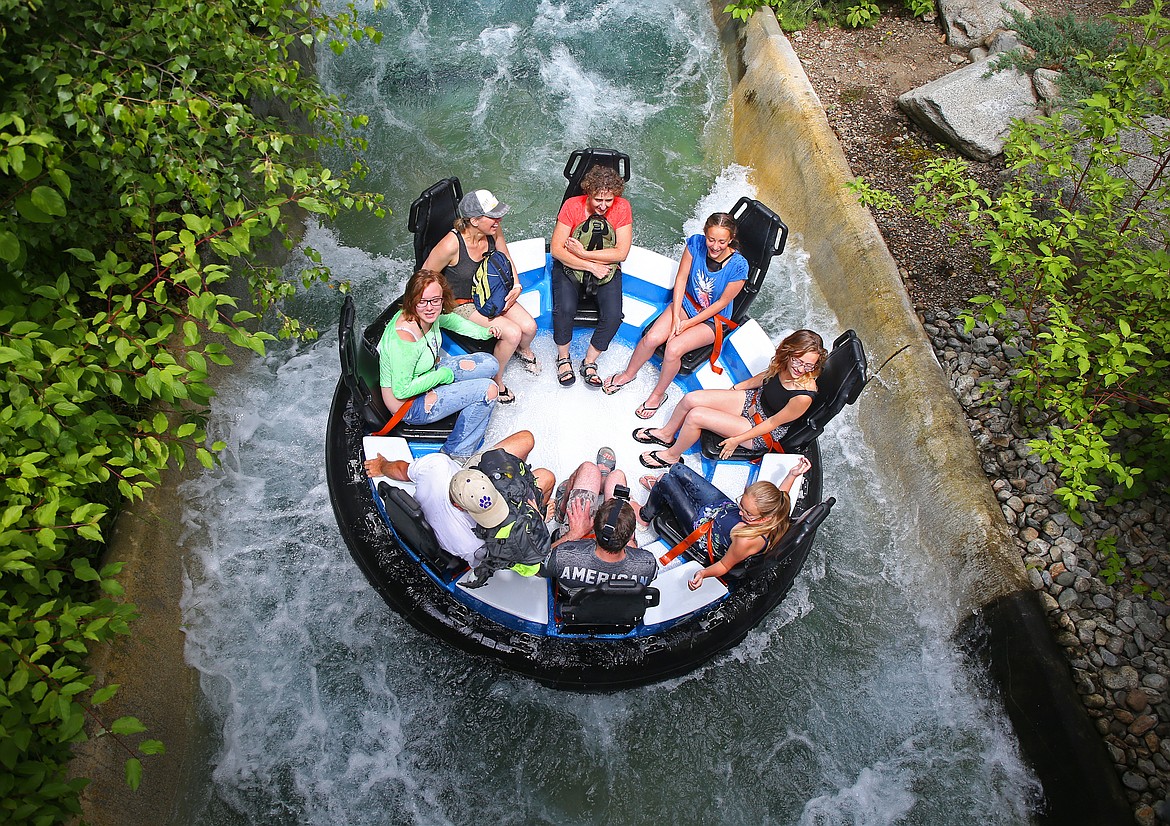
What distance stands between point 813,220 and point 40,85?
4.55 meters

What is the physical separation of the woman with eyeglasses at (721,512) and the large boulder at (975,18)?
4.60m

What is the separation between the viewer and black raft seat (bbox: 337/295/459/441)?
3.24 meters

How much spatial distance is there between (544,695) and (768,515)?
1455mm

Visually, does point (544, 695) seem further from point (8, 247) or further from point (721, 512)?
point (8, 247)

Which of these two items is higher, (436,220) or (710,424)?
(436,220)

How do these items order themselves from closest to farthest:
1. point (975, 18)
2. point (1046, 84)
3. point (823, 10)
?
point (1046, 84) → point (975, 18) → point (823, 10)

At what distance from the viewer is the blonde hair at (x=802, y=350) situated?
3.39m

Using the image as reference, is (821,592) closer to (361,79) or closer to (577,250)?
(577,250)

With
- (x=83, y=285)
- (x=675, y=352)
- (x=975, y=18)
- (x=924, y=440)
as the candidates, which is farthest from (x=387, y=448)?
(x=975, y=18)

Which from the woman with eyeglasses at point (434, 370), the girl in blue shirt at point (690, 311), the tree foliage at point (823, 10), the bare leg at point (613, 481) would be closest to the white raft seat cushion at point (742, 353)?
the girl in blue shirt at point (690, 311)

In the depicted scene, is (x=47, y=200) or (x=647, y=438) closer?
(x=47, y=200)

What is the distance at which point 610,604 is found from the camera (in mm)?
2959

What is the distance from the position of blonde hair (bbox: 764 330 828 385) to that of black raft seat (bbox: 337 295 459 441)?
65.8 inches

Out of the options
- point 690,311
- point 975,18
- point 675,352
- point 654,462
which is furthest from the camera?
point 975,18
